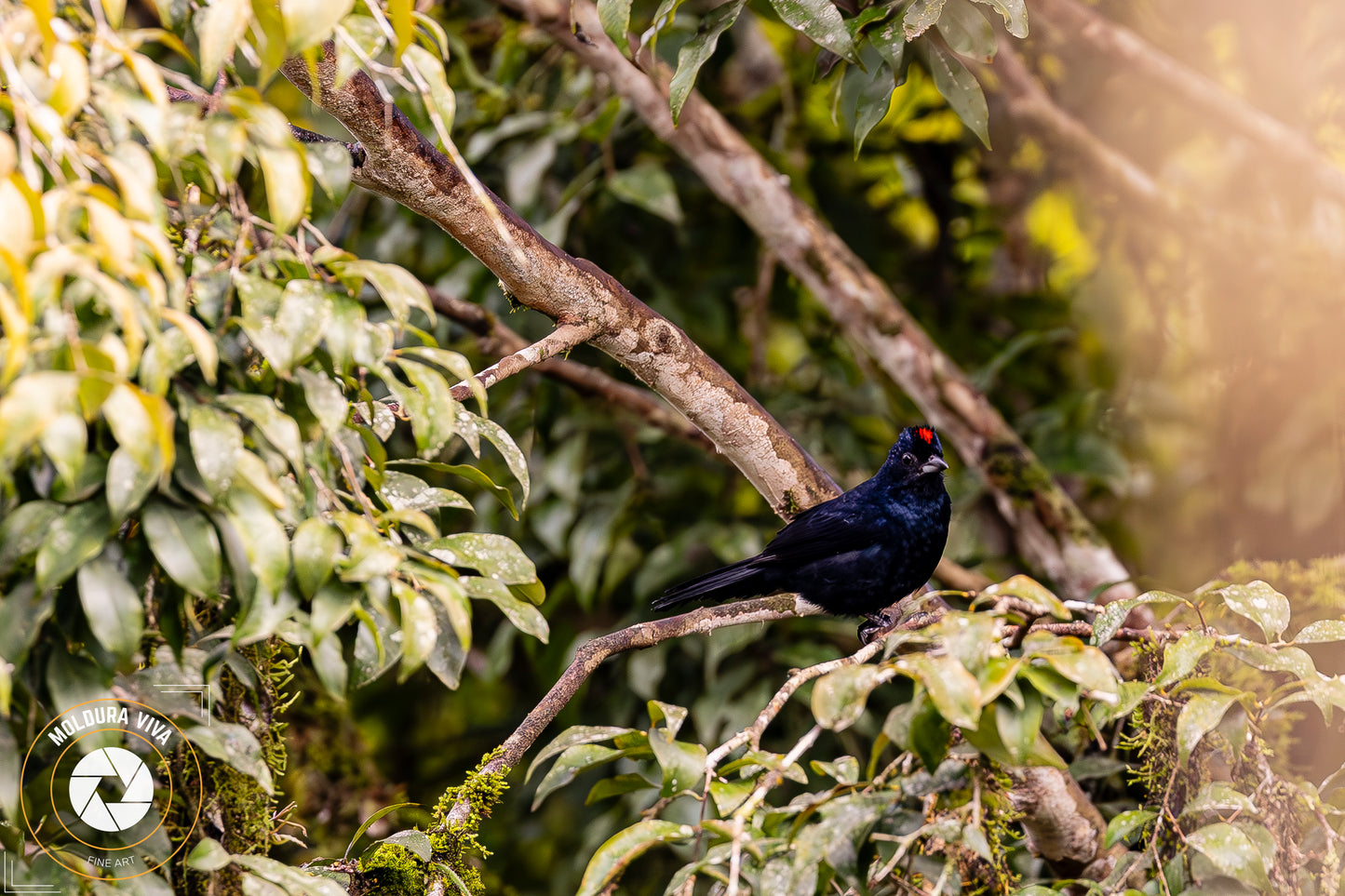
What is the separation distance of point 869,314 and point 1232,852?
2698 mm

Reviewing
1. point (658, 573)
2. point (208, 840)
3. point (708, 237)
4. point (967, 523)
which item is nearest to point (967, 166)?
point (708, 237)

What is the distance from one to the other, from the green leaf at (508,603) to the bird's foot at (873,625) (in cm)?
199

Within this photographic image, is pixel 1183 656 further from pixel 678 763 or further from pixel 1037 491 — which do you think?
pixel 1037 491

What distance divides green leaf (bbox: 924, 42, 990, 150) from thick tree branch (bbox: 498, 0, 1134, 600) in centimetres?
151

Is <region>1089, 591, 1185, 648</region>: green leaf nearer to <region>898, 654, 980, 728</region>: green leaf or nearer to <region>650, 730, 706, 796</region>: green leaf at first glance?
<region>898, 654, 980, 728</region>: green leaf

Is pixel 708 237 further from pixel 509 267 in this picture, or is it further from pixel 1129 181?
pixel 509 267

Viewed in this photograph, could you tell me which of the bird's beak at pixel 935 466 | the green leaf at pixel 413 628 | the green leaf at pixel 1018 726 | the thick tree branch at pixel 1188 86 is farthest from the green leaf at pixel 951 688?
the thick tree branch at pixel 1188 86

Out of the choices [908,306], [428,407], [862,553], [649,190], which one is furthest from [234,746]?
[908,306]

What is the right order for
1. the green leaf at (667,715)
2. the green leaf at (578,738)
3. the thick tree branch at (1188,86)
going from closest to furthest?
the green leaf at (667,715) → the green leaf at (578,738) → the thick tree branch at (1188,86)

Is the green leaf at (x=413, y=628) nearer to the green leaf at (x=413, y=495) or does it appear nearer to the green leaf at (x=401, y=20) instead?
the green leaf at (x=413, y=495)

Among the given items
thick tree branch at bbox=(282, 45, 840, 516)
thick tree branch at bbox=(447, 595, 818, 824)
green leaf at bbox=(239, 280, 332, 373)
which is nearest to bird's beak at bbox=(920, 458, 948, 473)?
thick tree branch at bbox=(282, 45, 840, 516)

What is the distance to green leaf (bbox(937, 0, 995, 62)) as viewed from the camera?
231cm

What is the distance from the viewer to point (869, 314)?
4059 millimetres

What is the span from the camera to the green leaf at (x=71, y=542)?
1.16 m
